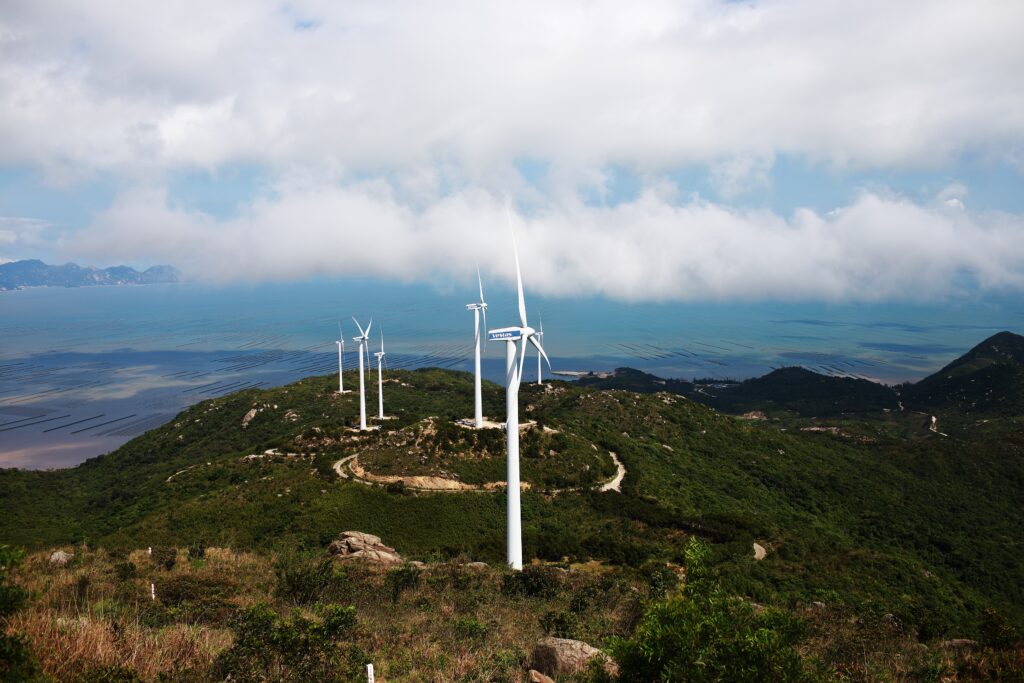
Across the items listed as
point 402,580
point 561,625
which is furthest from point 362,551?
point 561,625

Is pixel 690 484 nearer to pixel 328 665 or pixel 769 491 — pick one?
pixel 769 491

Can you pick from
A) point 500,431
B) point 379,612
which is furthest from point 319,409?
point 379,612

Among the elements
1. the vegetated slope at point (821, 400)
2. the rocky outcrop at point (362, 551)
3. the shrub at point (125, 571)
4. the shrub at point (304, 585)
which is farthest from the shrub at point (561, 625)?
the vegetated slope at point (821, 400)

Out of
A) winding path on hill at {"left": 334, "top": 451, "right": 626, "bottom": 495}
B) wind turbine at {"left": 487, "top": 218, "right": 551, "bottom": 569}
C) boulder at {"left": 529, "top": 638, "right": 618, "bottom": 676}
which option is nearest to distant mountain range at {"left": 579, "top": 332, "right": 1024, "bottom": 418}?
winding path on hill at {"left": 334, "top": 451, "right": 626, "bottom": 495}

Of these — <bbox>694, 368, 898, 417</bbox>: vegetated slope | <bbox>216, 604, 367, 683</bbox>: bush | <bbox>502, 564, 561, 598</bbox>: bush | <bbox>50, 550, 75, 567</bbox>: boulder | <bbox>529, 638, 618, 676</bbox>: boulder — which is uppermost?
<bbox>216, 604, 367, 683</bbox>: bush

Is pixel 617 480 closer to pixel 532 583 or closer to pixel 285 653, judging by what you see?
pixel 532 583

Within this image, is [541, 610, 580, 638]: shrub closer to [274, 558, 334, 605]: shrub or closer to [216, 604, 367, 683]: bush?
[216, 604, 367, 683]: bush
